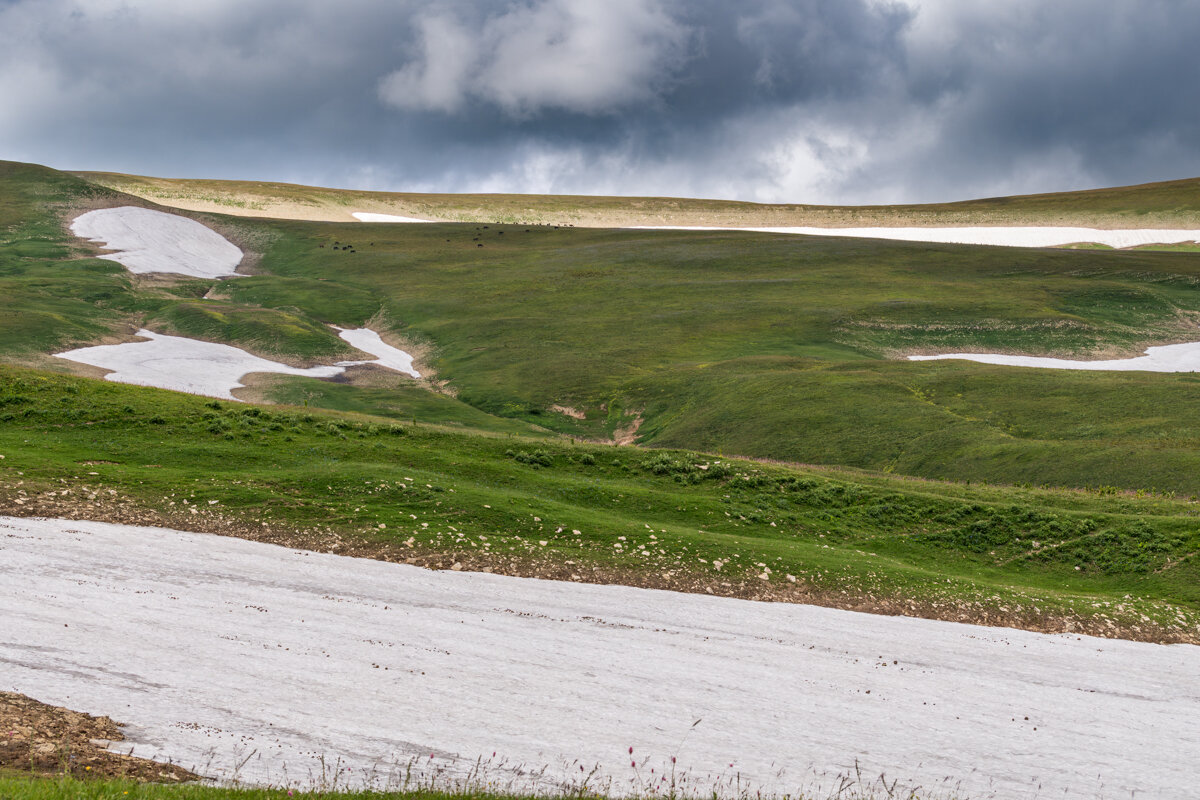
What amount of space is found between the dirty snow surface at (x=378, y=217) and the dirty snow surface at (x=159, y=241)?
4159 centimetres

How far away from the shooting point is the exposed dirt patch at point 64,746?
13.4 meters

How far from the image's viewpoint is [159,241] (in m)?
139

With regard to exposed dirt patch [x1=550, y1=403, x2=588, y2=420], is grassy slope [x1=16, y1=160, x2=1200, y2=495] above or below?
above

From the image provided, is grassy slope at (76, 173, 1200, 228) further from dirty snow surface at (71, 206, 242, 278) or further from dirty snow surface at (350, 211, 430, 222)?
dirty snow surface at (71, 206, 242, 278)

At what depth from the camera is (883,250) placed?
143250mm

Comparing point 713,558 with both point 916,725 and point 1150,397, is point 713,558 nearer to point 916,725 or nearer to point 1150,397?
point 916,725

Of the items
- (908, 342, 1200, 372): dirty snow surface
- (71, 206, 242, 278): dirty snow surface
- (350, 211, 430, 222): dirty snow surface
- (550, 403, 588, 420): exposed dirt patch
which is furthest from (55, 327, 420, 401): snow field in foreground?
(350, 211, 430, 222): dirty snow surface

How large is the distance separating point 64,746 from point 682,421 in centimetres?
5564

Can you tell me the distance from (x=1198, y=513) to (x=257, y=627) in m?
39.5

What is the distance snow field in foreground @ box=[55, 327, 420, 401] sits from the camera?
6912 cm

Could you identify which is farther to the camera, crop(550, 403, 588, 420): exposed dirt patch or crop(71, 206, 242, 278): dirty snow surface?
crop(71, 206, 242, 278): dirty snow surface

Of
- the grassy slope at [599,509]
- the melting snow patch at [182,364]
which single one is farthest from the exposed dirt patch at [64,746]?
the melting snow patch at [182,364]

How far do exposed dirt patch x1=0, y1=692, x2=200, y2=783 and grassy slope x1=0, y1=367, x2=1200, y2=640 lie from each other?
14350 mm

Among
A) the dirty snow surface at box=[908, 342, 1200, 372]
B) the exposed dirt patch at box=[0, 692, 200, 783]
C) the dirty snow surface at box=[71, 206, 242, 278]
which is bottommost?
the exposed dirt patch at box=[0, 692, 200, 783]
